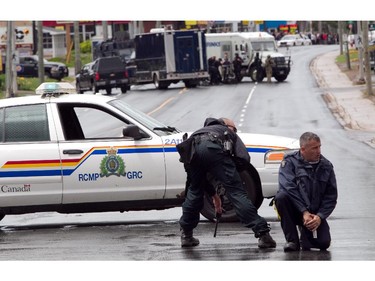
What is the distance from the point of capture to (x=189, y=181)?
35.2ft

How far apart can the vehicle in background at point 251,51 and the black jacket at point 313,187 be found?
48.7 metres

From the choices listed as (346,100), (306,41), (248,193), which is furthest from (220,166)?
(306,41)

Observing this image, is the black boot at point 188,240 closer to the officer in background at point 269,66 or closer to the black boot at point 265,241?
the black boot at point 265,241

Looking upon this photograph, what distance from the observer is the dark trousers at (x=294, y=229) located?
388 inches

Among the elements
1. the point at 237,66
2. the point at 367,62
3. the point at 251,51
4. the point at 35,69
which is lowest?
the point at 35,69

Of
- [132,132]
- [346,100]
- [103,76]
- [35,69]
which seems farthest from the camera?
[35,69]

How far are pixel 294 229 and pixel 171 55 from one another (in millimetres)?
46414

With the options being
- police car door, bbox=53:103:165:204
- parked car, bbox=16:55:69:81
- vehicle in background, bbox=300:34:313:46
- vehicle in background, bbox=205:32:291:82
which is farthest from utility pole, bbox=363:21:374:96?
vehicle in background, bbox=300:34:313:46

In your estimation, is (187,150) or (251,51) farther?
(251,51)

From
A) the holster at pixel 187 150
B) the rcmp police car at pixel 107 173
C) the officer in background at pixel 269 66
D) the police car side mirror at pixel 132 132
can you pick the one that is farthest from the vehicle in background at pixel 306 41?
the holster at pixel 187 150

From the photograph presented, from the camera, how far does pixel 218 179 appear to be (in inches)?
412

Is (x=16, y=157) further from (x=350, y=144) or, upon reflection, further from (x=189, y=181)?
(x=350, y=144)

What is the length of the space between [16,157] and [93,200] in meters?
1.00

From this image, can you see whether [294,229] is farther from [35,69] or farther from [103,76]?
[35,69]
